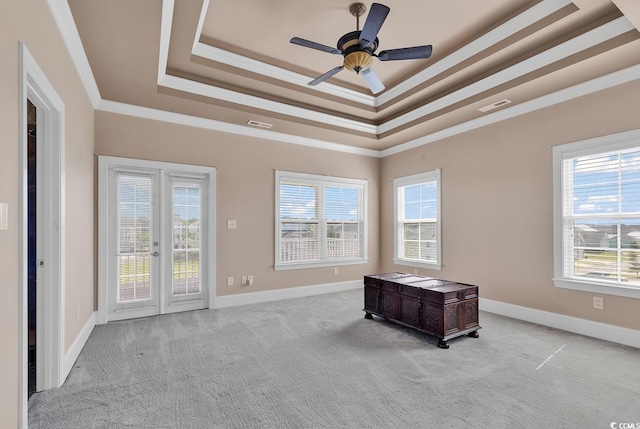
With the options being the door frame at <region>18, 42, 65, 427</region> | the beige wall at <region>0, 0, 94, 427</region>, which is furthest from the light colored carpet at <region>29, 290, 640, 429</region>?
the beige wall at <region>0, 0, 94, 427</region>

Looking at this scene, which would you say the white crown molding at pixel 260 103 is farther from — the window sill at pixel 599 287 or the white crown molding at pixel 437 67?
→ the window sill at pixel 599 287

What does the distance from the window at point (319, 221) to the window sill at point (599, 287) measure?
3.31 m

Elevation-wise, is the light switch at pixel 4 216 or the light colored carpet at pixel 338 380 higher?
the light switch at pixel 4 216

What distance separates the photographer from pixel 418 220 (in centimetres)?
586

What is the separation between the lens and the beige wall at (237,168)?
4.36 m

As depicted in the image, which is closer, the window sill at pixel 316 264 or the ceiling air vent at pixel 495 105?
the ceiling air vent at pixel 495 105

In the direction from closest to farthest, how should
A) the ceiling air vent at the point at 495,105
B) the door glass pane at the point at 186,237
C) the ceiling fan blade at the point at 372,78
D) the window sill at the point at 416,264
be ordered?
the ceiling fan blade at the point at 372,78, the ceiling air vent at the point at 495,105, the door glass pane at the point at 186,237, the window sill at the point at 416,264

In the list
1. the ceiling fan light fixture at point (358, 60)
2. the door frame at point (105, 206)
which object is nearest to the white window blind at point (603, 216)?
the ceiling fan light fixture at point (358, 60)

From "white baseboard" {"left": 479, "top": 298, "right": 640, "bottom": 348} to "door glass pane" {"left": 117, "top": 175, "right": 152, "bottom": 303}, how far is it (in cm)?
485

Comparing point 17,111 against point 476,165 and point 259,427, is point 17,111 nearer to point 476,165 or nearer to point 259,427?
point 259,427

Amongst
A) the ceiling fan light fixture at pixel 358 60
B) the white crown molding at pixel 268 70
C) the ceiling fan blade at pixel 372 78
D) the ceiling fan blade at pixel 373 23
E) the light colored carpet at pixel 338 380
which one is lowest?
the light colored carpet at pixel 338 380

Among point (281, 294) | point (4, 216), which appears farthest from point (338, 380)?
point (281, 294)

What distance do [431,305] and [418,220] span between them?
8.46 ft

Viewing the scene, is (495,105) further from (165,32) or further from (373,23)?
(165,32)
